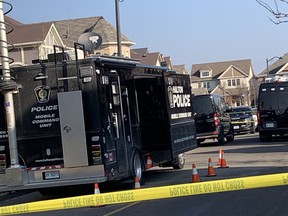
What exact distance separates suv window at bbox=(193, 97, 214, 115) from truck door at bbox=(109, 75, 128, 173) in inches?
494

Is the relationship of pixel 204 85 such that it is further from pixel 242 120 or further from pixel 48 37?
pixel 242 120

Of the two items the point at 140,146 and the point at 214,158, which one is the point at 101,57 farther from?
the point at 214,158

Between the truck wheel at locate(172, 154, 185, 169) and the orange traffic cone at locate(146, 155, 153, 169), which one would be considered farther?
the truck wheel at locate(172, 154, 185, 169)

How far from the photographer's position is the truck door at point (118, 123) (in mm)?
11383

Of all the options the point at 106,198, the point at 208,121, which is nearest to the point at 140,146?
the point at 106,198

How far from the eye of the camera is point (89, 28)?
185 ft

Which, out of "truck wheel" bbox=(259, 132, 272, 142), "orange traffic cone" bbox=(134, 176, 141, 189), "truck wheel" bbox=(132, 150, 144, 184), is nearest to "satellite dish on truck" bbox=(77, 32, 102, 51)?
"truck wheel" bbox=(132, 150, 144, 184)

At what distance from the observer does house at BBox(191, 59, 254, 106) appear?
317ft

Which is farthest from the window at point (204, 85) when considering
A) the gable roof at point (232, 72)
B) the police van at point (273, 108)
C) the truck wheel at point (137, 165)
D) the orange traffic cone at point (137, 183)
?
the orange traffic cone at point (137, 183)

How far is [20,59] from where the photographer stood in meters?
47.7

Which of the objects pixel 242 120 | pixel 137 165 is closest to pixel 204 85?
pixel 242 120

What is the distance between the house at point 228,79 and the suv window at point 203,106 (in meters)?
71.2

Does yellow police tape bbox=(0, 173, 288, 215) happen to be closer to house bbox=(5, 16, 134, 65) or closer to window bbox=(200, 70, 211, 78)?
house bbox=(5, 16, 134, 65)

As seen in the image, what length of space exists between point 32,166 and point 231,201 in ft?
13.9
